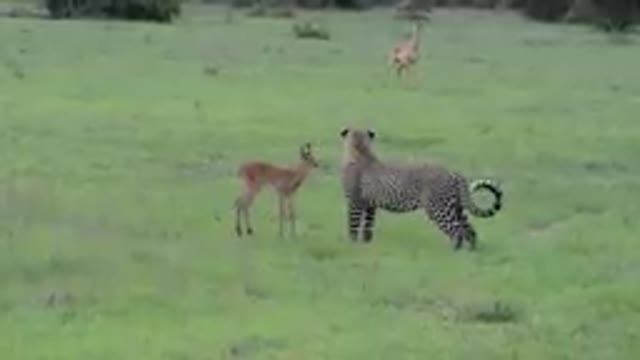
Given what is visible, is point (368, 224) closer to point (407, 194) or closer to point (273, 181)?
point (407, 194)

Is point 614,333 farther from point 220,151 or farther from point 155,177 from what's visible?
point 220,151

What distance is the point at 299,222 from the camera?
15141 mm

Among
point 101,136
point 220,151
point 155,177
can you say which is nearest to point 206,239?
point 155,177

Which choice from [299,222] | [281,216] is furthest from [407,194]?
[299,222]

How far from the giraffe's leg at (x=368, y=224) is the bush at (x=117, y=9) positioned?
35.4m

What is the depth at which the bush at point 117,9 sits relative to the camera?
49.4m

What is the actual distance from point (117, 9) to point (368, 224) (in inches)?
1449

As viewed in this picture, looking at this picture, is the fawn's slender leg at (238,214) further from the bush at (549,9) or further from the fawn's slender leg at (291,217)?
the bush at (549,9)

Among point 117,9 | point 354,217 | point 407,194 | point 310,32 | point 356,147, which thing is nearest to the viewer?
point 407,194

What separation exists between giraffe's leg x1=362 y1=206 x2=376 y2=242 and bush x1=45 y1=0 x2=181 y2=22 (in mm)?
35358

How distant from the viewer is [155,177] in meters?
17.8

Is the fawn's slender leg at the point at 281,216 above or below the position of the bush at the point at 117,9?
above

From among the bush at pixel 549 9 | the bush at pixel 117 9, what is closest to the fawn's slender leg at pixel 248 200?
the bush at pixel 117 9

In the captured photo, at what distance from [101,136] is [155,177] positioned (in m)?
3.56
